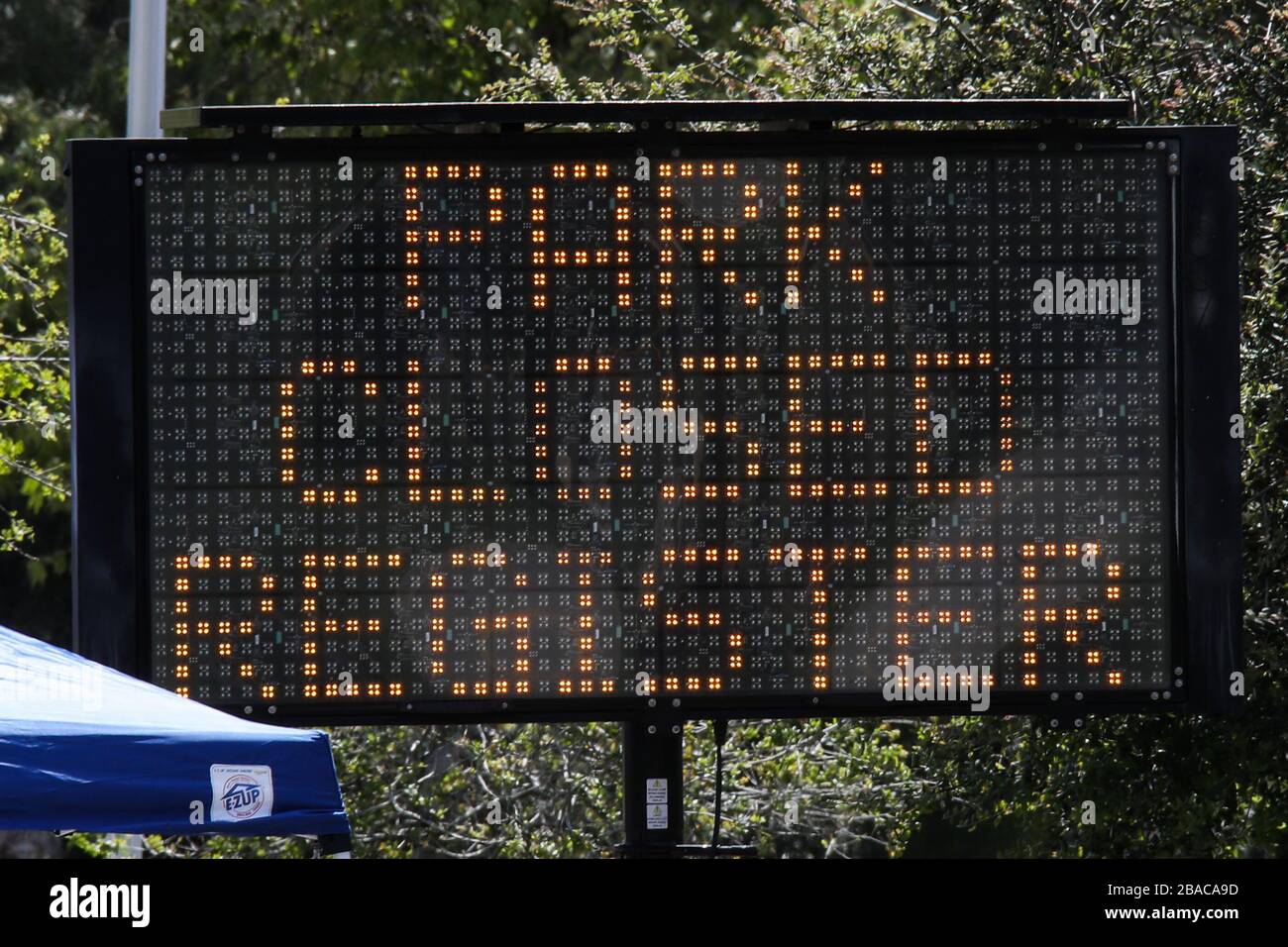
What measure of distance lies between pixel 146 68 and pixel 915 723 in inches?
217

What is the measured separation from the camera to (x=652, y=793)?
21.7 feet

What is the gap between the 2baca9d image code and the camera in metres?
6.33

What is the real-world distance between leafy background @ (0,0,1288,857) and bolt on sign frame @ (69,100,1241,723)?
1.39 meters

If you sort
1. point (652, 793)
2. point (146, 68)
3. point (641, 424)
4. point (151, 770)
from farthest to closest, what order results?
point (146, 68)
point (652, 793)
point (641, 424)
point (151, 770)

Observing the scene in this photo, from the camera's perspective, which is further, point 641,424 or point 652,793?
point 652,793

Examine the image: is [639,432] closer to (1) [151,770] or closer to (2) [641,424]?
(2) [641,424]

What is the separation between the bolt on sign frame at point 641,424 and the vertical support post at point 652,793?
0.23m

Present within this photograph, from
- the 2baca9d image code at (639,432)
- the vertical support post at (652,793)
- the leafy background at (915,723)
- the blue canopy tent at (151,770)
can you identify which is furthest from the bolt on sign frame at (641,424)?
the leafy background at (915,723)

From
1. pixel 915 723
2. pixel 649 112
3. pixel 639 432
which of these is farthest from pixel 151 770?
pixel 915 723

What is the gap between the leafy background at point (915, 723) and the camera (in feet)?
25.3

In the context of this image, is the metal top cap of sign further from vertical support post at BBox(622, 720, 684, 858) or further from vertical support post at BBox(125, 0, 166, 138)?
vertical support post at BBox(125, 0, 166, 138)

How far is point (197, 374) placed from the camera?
20.8ft
